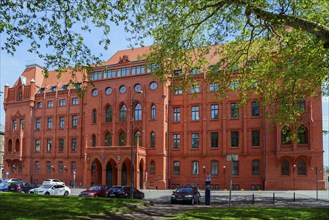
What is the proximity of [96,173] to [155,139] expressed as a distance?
9.94 metres

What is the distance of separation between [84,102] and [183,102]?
16.7 m

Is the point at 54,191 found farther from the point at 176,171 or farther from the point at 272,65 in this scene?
the point at 272,65

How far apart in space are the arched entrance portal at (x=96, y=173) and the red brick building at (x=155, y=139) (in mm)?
138

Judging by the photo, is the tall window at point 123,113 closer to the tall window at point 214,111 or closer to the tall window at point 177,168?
the tall window at point 177,168

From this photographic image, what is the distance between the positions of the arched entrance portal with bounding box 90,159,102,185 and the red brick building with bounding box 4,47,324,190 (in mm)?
138

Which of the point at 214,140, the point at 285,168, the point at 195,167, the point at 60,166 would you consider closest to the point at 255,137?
the point at 285,168

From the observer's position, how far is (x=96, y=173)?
52.9 m

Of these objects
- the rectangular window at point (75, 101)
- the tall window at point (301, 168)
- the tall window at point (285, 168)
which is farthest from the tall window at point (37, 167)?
the tall window at point (301, 168)

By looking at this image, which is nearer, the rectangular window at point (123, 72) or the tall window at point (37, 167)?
the rectangular window at point (123, 72)

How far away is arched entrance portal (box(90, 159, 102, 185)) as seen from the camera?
52.8 meters

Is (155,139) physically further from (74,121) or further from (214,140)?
(74,121)

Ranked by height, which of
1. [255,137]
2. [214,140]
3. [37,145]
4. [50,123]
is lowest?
[37,145]

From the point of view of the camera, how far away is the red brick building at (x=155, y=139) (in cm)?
4475

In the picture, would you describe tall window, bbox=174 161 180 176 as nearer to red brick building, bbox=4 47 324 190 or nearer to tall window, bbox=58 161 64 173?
red brick building, bbox=4 47 324 190
